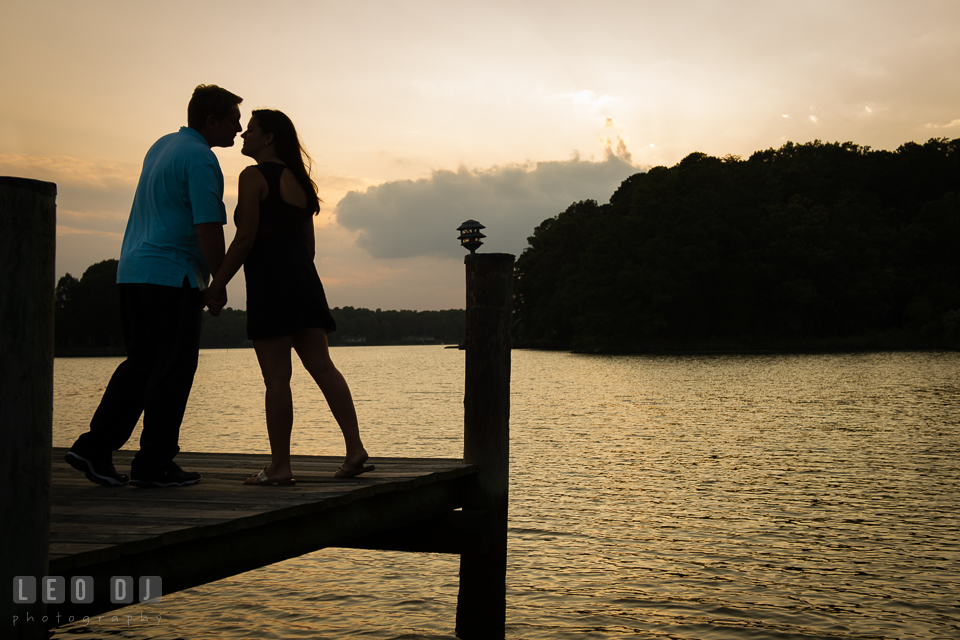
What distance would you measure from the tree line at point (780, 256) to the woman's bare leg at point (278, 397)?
6224 centimetres

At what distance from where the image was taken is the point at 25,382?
2004 millimetres

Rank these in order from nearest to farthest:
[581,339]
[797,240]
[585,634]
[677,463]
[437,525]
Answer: [437,525]
[585,634]
[677,463]
[797,240]
[581,339]

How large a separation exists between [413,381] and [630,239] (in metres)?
39.9

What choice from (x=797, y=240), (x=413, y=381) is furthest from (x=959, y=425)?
(x=797, y=240)

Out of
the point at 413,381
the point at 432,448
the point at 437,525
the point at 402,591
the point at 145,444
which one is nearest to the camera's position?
the point at 145,444

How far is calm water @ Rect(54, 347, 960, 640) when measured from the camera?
5609mm

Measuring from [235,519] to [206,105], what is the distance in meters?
2.26

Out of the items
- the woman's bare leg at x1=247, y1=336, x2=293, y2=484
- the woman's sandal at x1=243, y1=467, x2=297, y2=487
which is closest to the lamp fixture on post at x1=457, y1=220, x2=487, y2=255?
the woman's bare leg at x1=247, y1=336, x2=293, y2=484

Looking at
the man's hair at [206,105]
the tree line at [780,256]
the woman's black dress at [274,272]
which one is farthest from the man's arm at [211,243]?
the tree line at [780,256]

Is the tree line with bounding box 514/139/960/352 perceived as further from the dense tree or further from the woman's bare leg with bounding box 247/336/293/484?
the dense tree

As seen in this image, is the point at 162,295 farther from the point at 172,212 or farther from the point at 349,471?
the point at 349,471

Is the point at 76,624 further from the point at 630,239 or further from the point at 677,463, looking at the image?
the point at 630,239

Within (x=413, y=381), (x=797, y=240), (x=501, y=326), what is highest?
(x=797, y=240)

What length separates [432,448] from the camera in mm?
15078
